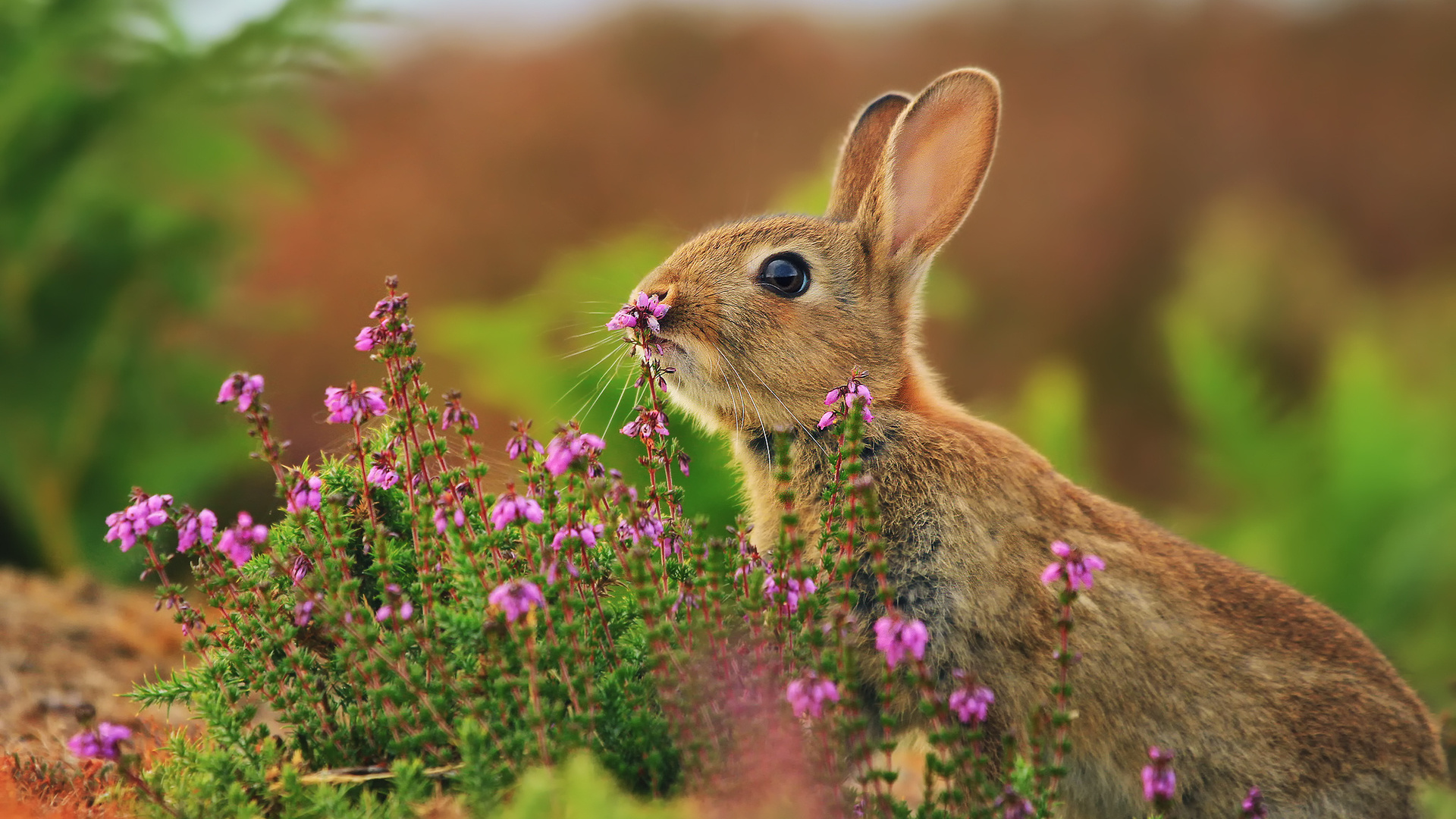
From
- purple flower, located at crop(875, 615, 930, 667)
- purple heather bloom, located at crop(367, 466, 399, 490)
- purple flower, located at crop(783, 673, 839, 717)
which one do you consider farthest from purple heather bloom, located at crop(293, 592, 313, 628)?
purple flower, located at crop(875, 615, 930, 667)

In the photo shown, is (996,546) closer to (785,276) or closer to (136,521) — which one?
(785,276)

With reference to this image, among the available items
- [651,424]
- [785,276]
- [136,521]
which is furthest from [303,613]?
[785,276]

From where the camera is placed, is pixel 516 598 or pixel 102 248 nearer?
pixel 516 598

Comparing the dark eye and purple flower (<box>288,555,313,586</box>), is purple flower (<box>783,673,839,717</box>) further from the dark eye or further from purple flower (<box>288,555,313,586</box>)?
the dark eye

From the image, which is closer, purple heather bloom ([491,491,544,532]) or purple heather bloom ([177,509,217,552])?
purple heather bloom ([491,491,544,532])

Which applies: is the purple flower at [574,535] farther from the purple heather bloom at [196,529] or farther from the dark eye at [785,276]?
the dark eye at [785,276]

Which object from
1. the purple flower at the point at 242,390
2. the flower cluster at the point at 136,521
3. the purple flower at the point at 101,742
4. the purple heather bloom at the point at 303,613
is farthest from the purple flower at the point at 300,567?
the purple flower at the point at 101,742

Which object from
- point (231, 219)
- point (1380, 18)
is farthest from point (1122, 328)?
point (231, 219)
